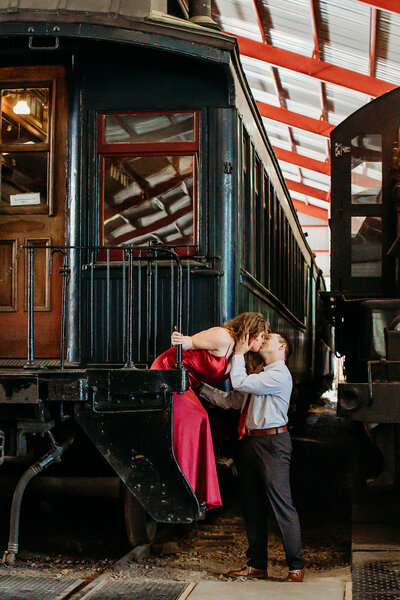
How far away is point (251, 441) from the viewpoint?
4570 mm

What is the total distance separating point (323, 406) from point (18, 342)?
51.1 ft

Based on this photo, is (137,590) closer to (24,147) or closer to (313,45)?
(24,147)

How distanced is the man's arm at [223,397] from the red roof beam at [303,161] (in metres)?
19.8

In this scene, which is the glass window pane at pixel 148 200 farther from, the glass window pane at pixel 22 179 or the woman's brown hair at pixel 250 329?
the woman's brown hair at pixel 250 329

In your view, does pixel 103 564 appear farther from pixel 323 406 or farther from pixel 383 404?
pixel 323 406

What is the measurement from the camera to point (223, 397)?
4945 millimetres

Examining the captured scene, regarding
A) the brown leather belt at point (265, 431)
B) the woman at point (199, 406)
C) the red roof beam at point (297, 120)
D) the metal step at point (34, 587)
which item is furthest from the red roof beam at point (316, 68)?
the metal step at point (34, 587)

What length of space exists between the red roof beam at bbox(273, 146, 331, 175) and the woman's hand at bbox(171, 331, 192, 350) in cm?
2013

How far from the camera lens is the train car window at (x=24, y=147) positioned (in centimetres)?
568

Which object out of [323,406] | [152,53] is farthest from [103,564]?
[323,406]

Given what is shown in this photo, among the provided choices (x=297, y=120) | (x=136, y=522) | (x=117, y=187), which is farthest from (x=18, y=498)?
(x=297, y=120)

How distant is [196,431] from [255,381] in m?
0.52

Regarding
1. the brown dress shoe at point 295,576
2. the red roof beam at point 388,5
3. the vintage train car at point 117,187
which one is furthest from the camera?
the red roof beam at point 388,5

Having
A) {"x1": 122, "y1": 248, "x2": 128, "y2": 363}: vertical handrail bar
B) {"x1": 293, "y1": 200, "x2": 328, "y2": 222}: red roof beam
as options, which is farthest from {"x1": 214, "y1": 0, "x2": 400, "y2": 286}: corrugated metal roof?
{"x1": 122, "y1": 248, "x2": 128, "y2": 363}: vertical handrail bar
